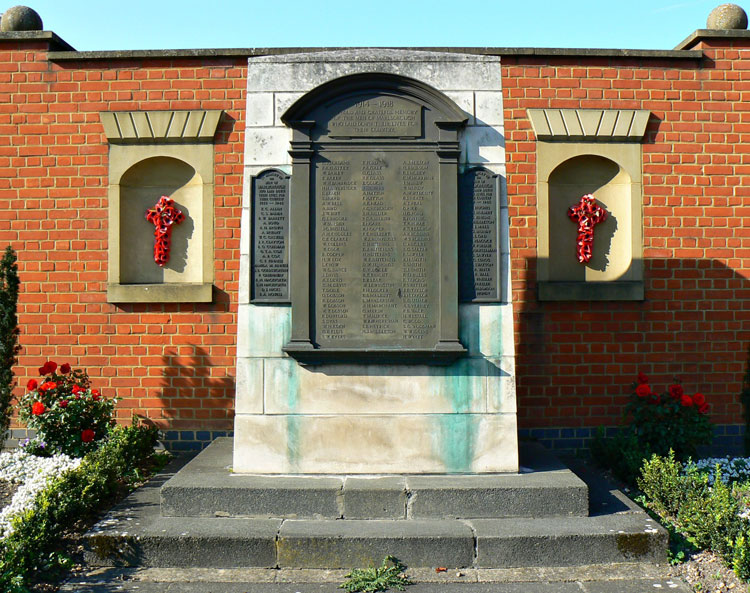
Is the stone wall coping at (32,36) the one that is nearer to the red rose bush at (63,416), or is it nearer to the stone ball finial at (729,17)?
the red rose bush at (63,416)

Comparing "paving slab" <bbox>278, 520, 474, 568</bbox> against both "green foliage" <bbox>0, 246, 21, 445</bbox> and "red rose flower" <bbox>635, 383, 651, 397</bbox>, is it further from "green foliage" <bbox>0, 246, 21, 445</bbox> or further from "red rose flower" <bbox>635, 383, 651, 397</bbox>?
"green foliage" <bbox>0, 246, 21, 445</bbox>

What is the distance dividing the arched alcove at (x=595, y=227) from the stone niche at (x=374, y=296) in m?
2.56

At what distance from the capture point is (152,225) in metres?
7.66

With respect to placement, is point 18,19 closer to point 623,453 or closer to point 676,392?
point 623,453

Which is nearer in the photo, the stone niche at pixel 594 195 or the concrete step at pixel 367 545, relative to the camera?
the concrete step at pixel 367 545

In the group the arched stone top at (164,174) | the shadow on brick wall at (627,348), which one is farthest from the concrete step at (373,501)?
the arched stone top at (164,174)

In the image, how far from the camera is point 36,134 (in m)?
7.41

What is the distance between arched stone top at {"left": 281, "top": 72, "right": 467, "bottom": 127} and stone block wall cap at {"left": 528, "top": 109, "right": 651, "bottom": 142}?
7.81 feet

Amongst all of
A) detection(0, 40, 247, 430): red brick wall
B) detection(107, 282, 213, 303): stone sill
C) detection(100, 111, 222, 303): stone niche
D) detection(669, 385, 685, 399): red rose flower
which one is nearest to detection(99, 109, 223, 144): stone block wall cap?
detection(100, 111, 222, 303): stone niche

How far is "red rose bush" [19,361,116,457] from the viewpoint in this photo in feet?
21.2

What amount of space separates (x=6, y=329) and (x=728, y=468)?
23.3 feet

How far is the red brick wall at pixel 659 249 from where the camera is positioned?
7.36m

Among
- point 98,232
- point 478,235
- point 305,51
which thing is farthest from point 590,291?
point 98,232

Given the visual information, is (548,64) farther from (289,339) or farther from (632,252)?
(289,339)
